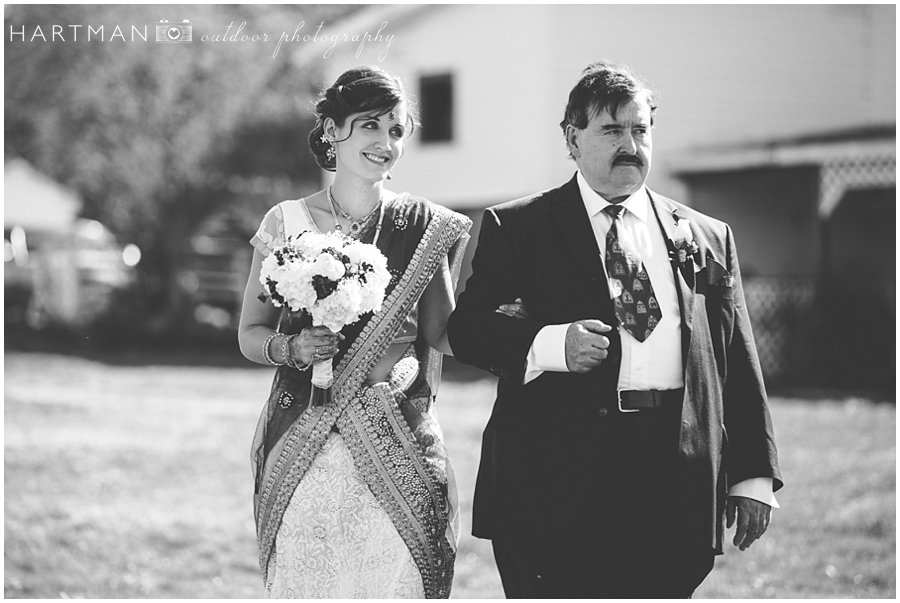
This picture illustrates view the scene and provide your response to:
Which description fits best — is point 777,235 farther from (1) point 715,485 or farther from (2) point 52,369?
(1) point 715,485

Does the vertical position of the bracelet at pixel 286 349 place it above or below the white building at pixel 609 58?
below

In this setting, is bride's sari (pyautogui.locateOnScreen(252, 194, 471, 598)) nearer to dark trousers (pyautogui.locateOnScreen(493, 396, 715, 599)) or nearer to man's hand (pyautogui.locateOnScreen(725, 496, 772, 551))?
dark trousers (pyautogui.locateOnScreen(493, 396, 715, 599))

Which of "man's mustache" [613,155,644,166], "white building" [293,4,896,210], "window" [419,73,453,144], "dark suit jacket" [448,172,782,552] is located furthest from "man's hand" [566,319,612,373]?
"window" [419,73,453,144]

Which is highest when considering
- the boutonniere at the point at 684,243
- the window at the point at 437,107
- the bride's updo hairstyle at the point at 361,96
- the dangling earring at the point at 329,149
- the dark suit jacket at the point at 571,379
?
the window at the point at 437,107

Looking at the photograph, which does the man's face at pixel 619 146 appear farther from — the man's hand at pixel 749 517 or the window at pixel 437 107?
the window at pixel 437 107

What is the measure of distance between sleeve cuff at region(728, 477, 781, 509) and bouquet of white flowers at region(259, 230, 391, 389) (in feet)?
4.14

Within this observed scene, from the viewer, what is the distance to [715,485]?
10.7ft

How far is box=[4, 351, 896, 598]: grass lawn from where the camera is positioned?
6105 mm

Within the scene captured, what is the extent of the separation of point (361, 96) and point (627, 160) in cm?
90

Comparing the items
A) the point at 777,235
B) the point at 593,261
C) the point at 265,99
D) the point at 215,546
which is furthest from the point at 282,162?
the point at 593,261

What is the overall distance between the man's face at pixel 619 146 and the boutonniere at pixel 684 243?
0.62ft

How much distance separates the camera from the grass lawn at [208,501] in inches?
240

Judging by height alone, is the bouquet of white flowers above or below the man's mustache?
below

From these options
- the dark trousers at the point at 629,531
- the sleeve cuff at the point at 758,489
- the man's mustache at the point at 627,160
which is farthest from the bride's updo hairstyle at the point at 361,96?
the sleeve cuff at the point at 758,489
